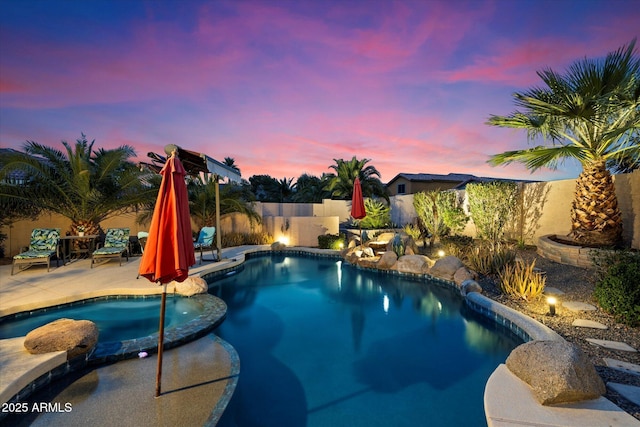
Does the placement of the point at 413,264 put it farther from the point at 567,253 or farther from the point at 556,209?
the point at 556,209

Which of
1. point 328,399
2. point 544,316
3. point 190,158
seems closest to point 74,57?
point 190,158

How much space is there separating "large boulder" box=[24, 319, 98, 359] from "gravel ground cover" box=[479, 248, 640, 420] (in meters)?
5.50

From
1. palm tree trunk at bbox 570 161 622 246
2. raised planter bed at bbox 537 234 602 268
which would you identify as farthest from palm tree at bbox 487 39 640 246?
raised planter bed at bbox 537 234 602 268

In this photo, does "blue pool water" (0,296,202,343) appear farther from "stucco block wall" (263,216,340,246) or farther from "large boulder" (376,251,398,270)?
"stucco block wall" (263,216,340,246)

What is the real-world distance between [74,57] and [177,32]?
9.81 feet

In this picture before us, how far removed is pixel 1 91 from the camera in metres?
8.63

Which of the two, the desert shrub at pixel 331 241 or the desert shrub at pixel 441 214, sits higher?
the desert shrub at pixel 441 214

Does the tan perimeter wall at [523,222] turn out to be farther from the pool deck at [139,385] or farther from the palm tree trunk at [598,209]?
the pool deck at [139,385]

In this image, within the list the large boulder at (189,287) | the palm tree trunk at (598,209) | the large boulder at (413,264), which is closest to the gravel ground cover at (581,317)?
the palm tree trunk at (598,209)

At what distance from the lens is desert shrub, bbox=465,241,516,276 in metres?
7.18

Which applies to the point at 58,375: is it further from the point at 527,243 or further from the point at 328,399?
the point at 527,243

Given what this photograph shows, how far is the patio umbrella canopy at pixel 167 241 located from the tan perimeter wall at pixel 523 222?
9.63 metres

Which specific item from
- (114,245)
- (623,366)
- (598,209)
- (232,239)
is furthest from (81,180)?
(598,209)

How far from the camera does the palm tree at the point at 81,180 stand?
8.55 m
